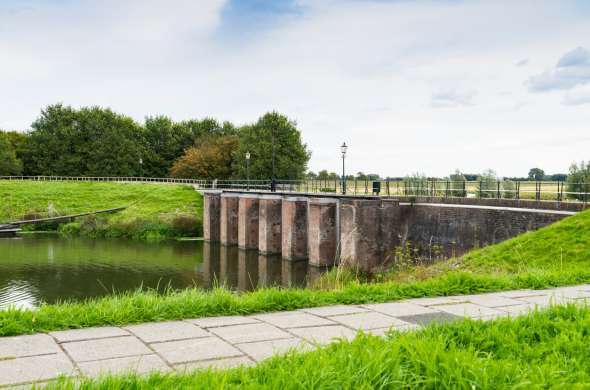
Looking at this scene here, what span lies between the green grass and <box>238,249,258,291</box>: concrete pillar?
20.9m

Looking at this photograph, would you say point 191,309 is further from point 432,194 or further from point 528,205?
point 432,194

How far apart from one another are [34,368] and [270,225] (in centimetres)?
3392

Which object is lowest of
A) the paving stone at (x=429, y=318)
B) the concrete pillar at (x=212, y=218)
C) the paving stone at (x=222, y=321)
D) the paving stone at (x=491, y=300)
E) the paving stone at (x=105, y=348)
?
the concrete pillar at (x=212, y=218)

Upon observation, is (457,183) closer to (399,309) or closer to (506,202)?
(506,202)

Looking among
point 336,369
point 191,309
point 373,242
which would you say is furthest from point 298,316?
point 373,242

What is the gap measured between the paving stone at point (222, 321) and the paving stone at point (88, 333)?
0.74 metres

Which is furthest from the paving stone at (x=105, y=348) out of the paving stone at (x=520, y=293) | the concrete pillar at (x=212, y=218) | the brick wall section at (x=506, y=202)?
the concrete pillar at (x=212, y=218)

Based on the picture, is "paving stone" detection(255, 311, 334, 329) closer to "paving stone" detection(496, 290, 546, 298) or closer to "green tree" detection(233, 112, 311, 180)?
"paving stone" detection(496, 290, 546, 298)

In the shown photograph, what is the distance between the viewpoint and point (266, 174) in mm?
65625

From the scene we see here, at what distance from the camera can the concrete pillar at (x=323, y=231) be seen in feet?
103

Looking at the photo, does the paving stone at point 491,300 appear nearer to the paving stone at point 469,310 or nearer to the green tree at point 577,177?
the paving stone at point 469,310

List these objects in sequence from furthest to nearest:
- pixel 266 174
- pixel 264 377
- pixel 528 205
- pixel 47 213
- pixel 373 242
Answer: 1. pixel 266 174
2. pixel 47 213
3. pixel 373 242
4. pixel 528 205
5. pixel 264 377

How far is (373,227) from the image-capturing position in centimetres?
2884

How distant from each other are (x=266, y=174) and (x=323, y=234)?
34.8m
